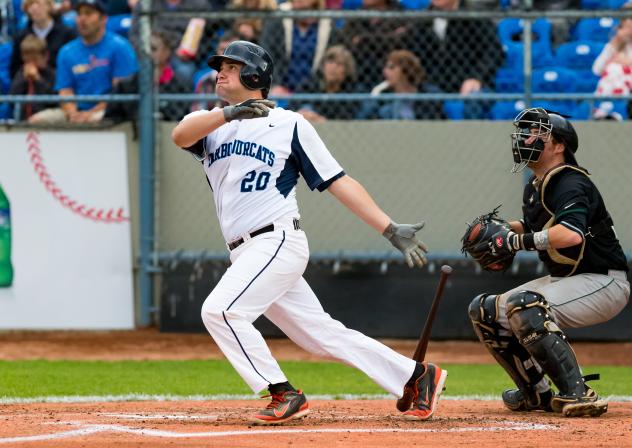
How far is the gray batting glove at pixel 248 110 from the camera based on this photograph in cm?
502

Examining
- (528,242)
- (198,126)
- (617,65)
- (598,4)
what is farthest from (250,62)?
(598,4)

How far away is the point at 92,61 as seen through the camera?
34.0ft

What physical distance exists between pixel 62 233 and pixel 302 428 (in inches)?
212

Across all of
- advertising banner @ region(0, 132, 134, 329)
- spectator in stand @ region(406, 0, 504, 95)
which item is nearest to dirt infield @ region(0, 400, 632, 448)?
advertising banner @ region(0, 132, 134, 329)

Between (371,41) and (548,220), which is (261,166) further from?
(371,41)

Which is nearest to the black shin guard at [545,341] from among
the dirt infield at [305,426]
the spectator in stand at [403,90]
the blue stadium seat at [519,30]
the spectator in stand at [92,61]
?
the dirt infield at [305,426]

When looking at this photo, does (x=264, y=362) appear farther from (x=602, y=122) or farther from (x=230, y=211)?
(x=602, y=122)

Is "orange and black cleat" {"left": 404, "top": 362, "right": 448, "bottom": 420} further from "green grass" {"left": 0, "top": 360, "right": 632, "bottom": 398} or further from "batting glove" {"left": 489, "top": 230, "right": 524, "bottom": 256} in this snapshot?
"green grass" {"left": 0, "top": 360, "right": 632, "bottom": 398}

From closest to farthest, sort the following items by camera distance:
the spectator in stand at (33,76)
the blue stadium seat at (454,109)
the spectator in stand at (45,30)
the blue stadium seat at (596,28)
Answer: the blue stadium seat at (454,109) < the blue stadium seat at (596,28) < the spectator in stand at (33,76) < the spectator in stand at (45,30)

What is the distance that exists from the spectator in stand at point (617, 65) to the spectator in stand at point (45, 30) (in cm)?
502

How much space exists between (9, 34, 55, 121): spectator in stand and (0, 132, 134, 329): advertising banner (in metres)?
0.61

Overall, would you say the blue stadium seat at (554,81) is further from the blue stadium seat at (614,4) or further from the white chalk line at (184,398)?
the white chalk line at (184,398)

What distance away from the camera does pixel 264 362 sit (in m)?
5.23

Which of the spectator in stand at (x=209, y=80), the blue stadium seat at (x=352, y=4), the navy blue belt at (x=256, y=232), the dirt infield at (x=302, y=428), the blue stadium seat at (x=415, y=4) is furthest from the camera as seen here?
the blue stadium seat at (x=352, y=4)
